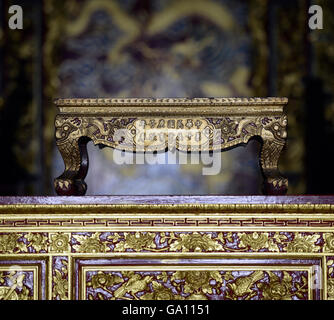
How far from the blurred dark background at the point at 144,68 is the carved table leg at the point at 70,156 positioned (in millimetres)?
517

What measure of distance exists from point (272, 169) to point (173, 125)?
0.32 m

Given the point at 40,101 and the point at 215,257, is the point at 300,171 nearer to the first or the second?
the point at 215,257

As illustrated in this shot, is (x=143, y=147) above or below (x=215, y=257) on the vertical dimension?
above

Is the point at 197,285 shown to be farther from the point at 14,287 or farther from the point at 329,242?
the point at 14,287

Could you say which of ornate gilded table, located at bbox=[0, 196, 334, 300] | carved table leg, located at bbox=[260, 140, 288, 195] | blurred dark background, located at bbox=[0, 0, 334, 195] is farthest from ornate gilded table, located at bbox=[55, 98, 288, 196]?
blurred dark background, located at bbox=[0, 0, 334, 195]

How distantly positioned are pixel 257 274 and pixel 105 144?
0.57 m

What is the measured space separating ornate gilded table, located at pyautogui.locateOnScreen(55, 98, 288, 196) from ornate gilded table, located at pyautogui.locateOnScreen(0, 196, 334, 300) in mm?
108

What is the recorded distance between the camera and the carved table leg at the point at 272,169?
1.17m

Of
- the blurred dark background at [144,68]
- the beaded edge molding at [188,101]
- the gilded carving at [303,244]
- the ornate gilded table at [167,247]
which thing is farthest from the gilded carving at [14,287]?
the gilded carving at [303,244]

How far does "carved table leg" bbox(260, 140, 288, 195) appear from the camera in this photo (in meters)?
1.17

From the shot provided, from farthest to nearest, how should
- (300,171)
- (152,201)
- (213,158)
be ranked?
1. (213,158)
2. (300,171)
3. (152,201)

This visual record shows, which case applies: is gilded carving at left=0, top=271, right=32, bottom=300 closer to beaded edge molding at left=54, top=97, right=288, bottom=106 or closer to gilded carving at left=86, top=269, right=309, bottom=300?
gilded carving at left=86, top=269, right=309, bottom=300

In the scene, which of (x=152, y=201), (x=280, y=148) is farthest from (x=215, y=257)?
(x=280, y=148)

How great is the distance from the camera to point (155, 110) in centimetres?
119
